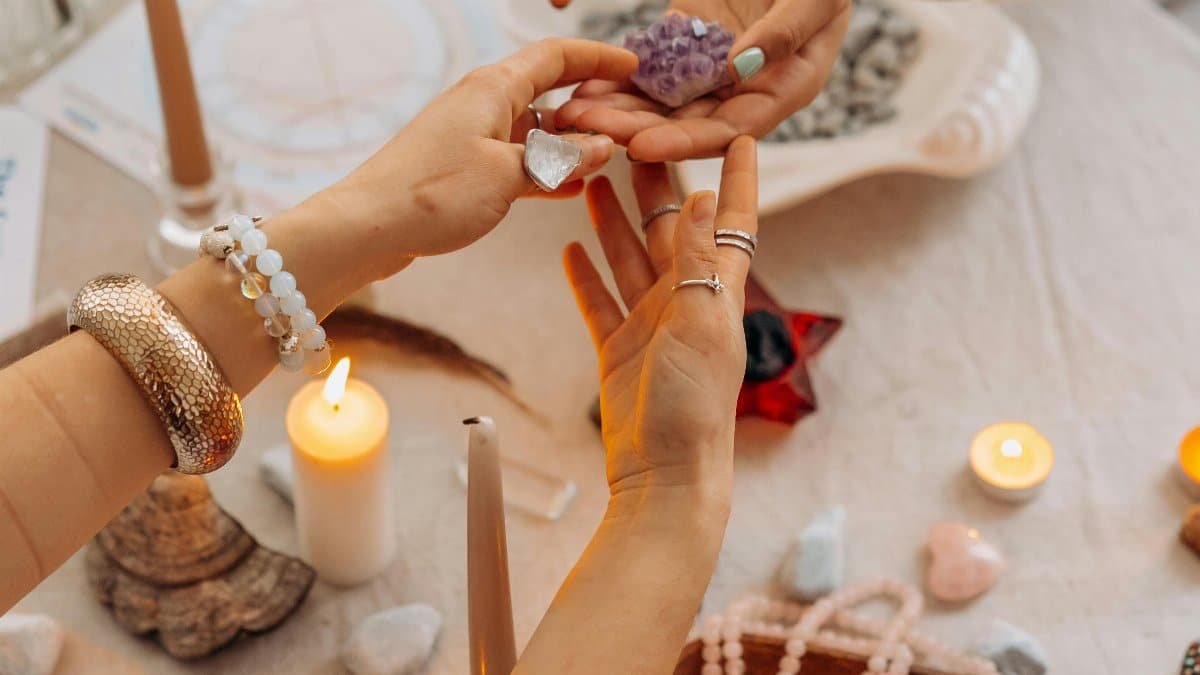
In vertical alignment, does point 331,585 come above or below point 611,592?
below

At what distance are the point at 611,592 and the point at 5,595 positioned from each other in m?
0.32

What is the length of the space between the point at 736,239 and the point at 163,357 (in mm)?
361

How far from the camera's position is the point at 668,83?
0.87m

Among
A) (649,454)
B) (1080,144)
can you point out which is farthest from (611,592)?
(1080,144)

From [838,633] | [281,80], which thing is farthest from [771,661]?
[281,80]

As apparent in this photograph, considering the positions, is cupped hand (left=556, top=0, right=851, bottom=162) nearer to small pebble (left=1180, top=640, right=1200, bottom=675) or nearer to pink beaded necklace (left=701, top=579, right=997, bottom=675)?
pink beaded necklace (left=701, top=579, right=997, bottom=675)

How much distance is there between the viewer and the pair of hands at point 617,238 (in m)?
0.65

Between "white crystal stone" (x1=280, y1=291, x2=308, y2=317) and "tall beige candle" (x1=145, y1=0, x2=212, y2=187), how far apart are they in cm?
39

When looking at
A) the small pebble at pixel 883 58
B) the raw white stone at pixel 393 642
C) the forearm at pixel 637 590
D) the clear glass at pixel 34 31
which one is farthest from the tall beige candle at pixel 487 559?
the clear glass at pixel 34 31

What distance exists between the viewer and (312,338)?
0.67m

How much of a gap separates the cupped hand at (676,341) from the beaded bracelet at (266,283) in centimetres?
20

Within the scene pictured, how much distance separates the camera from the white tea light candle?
35.6 inches

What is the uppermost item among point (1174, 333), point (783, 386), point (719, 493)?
point (719, 493)

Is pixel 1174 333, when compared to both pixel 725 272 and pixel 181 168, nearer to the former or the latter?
pixel 725 272
